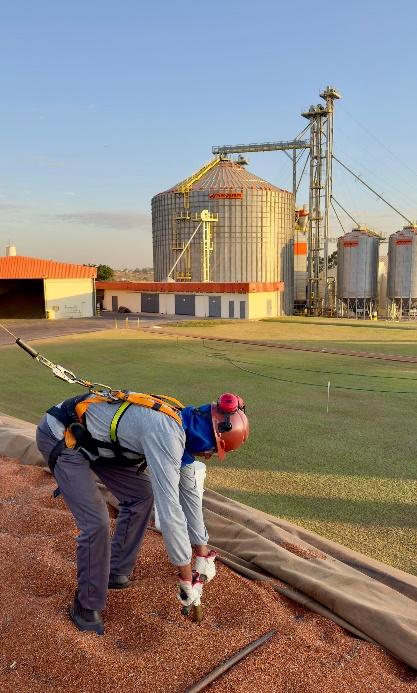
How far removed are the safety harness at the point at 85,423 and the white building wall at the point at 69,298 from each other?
3868 centimetres

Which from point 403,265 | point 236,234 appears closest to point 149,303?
point 236,234

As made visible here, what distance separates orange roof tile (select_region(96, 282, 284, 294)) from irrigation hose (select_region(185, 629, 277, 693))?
3724 centimetres

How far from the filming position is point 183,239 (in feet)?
173

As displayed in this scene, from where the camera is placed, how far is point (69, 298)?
140 ft

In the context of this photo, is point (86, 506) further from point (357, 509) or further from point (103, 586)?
point (357, 509)

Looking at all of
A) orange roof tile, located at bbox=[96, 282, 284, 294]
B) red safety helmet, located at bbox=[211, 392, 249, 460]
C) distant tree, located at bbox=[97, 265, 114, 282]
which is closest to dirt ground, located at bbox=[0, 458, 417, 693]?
red safety helmet, located at bbox=[211, 392, 249, 460]

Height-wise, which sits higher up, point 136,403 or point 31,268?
point 31,268

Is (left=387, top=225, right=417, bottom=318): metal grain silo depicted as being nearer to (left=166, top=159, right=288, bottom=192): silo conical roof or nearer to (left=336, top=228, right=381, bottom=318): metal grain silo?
(left=336, top=228, right=381, bottom=318): metal grain silo

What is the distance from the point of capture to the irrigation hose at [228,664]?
11.8 ft

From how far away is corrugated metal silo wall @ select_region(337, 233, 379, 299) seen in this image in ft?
171

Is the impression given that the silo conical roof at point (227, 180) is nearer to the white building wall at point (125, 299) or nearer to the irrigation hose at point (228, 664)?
the white building wall at point (125, 299)

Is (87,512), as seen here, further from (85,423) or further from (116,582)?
(116,582)

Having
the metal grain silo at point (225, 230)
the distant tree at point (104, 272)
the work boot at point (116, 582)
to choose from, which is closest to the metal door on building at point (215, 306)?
the metal grain silo at point (225, 230)

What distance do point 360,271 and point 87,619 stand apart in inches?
2036
